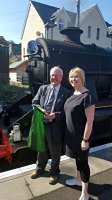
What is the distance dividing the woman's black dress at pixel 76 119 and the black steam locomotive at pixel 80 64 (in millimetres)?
2196

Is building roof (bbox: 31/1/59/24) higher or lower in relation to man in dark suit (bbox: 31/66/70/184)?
higher

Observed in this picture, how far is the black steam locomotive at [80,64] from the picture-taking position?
5.61m

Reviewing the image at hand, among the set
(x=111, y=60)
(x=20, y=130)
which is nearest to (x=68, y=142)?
(x=20, y=130)

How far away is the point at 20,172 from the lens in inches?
160

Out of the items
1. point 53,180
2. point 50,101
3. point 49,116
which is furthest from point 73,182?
point 50,101

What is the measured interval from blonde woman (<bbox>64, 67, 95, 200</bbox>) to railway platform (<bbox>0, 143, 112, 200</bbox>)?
0.25 m

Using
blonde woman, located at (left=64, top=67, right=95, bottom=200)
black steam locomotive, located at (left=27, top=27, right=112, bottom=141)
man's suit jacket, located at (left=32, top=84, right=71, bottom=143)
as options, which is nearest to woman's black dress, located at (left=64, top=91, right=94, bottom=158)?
blonde woman, located at (left=64, top=67, right=95, bottom=200)

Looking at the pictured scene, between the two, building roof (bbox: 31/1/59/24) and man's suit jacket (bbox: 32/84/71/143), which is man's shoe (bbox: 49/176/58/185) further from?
building roof (bbox: 31/1/59/24)

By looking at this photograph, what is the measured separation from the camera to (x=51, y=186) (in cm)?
375

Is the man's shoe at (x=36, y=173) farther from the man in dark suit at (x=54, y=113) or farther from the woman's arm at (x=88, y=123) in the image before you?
the woman's arm at (x=88, y=123)

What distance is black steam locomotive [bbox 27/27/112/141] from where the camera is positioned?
5.61m

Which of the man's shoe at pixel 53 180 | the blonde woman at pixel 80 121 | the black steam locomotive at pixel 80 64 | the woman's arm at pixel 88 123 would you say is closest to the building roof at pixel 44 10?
the black steam locomotive at pixel 80 64

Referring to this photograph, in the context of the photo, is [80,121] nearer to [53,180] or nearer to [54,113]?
[54,113]

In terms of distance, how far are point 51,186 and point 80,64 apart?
304 centimetres
